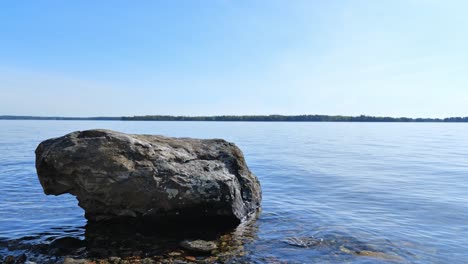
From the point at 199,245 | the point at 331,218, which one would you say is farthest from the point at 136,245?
the point at 331,218

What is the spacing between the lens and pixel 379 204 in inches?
597

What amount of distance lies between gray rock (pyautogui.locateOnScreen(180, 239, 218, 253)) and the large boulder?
4.41ft

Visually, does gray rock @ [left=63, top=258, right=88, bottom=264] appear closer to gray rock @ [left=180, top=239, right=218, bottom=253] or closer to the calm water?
the calm water

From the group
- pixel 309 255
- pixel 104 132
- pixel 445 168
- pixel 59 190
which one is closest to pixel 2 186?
pixel 59 190

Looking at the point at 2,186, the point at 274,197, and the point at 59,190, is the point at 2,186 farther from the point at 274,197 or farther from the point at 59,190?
the point at 274,197

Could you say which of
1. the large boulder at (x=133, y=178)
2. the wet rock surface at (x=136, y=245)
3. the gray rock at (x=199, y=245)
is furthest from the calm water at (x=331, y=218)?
the large boulder at (x=133, y=178)

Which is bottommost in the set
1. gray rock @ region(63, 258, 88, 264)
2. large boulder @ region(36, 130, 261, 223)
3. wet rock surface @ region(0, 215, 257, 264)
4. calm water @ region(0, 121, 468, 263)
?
calm water @ region(0, 121, 468, 263)

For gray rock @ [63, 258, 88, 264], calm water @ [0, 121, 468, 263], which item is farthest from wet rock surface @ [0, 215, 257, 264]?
calm water @ [0, 121, 468, 263]

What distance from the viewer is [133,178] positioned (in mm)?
9742

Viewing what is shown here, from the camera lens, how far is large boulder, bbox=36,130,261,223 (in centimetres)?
963

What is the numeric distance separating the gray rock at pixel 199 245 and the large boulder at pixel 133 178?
1.34 m

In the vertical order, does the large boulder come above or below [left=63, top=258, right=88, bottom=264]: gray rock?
above

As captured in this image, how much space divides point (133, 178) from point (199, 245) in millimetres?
2528

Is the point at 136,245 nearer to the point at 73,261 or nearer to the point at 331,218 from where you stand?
the point at 73,261
